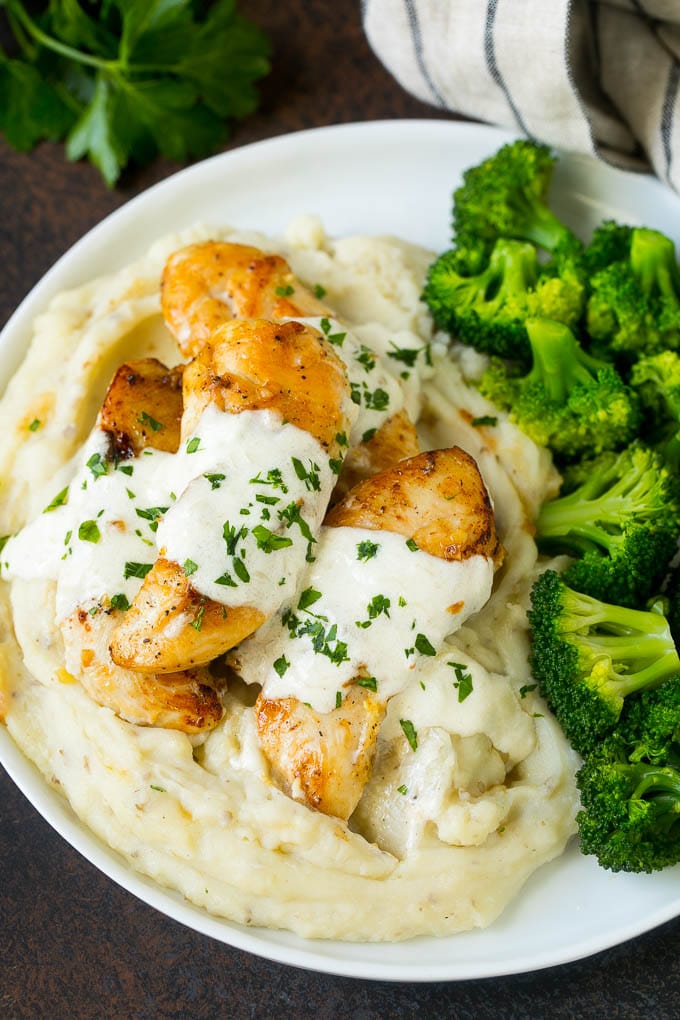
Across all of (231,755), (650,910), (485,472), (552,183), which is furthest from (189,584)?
(552,183)

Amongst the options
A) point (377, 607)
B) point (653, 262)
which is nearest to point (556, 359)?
point (653, 262)

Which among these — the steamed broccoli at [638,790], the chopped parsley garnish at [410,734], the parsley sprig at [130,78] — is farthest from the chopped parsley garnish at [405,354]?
the parsley sprig at [130,78]

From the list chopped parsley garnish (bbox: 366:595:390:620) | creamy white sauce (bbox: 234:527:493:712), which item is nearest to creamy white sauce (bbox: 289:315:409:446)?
Answer: creamy white sauce (bbox: 234:527:493:712)

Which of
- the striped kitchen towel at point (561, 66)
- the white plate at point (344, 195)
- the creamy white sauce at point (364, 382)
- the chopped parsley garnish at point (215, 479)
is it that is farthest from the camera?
the white plate at point (344, 195)

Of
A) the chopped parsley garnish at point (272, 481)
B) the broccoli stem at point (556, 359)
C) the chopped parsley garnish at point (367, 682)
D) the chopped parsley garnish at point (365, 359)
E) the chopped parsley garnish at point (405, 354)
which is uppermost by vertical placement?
the broccoli stem at point (556, 359)

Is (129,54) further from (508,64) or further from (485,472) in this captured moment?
(485,472)

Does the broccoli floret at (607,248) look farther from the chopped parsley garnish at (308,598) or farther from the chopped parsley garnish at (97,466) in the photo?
the chopped parsley garnish at (97,466)

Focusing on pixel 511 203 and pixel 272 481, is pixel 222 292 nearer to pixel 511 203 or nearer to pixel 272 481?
pixel 272 481

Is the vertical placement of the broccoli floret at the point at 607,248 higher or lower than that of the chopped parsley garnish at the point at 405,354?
higher
